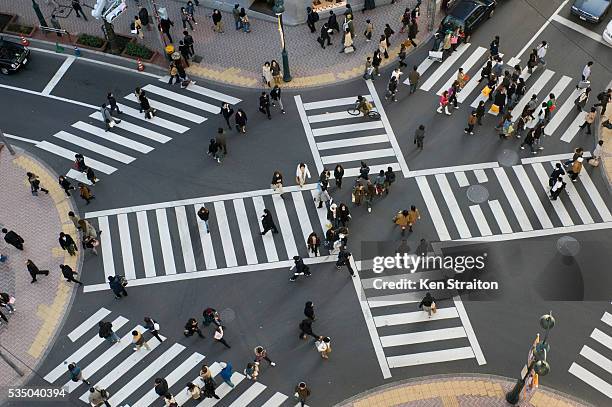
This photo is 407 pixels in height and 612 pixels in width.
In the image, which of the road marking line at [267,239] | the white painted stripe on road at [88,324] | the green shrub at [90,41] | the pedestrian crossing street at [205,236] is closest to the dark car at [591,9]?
the pedestrian crossing street at [205,236]

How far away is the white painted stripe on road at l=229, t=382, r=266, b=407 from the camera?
85.1 ft

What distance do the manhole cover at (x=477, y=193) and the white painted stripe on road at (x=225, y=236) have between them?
10.9 metres

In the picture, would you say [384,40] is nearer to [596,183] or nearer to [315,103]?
[315,103]

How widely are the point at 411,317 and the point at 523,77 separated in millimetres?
15351

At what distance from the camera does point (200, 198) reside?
32094 mm

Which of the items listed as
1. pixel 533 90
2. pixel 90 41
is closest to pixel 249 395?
pixel 533 90

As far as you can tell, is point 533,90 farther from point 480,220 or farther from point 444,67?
point 480,220

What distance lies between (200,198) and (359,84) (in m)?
10.5

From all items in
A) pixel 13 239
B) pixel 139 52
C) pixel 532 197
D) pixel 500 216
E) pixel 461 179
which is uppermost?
pixel 139 52

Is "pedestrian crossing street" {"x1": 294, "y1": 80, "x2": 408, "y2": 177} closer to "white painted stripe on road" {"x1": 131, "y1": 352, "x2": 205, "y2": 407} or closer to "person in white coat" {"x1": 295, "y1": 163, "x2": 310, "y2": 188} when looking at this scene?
"person in white coat" {"x1": 295, "y1": 163, "x2": 310, "y2": 188}

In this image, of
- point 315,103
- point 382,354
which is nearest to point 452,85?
point 315,103

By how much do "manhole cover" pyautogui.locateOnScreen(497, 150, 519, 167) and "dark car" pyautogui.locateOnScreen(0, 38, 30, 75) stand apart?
83.6 feet

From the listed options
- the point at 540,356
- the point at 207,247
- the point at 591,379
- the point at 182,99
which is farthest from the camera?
the point at 182,99

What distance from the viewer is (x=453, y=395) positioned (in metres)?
25.7
